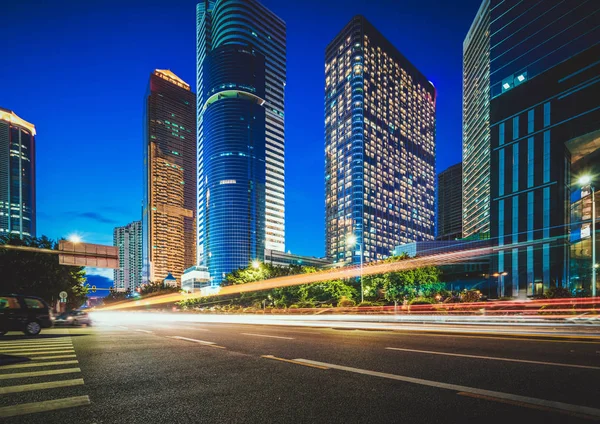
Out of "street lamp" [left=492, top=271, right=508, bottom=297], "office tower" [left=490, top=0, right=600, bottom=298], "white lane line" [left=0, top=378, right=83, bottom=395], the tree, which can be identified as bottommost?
"street lamp" [left=492, top=271, right=508, bottom=297]

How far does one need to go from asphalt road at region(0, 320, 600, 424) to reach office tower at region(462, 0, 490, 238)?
131167 millimetres

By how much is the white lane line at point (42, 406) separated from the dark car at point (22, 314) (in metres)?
14.7

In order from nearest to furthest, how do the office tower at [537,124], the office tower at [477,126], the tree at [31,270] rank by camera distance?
the tree at [31,270] < the office tower at [537,124] < the office tower at [477,126]

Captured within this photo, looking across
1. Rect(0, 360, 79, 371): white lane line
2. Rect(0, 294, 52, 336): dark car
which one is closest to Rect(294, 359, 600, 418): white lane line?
Rect(0, 360, 79, 371): white lane line

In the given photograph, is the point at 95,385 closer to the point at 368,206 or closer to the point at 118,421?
the point at 118,421

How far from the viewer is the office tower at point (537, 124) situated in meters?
49.4

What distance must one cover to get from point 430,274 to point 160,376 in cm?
5377

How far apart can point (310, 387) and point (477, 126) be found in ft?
566

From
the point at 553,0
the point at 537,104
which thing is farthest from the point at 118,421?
the point at 553,0

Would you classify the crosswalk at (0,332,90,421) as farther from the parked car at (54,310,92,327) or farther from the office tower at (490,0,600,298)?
the office tower at (490,0,600,298)

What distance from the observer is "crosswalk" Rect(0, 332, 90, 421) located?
14.3 ft

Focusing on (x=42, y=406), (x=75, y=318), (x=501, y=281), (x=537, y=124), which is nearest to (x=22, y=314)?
(x=75, y=318)

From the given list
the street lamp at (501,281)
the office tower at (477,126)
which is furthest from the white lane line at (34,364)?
the office tower at (477,126)

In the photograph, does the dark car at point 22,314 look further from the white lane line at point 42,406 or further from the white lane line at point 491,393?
the white lane line at point 491,393
